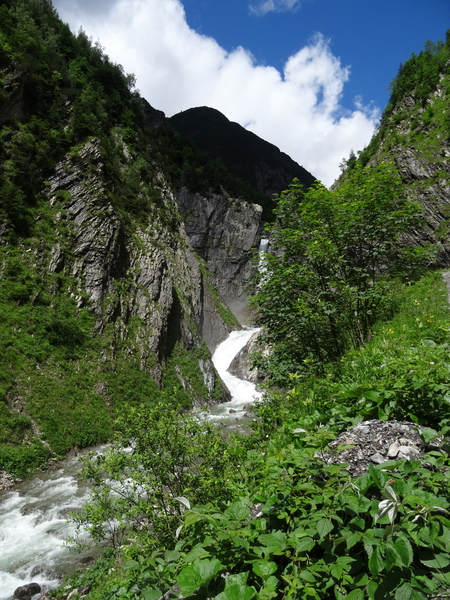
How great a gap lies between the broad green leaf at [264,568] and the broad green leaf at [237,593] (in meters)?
0.24

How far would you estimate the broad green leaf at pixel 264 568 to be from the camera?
1.57 m

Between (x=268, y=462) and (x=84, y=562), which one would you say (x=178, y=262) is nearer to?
(x=84, y=562)

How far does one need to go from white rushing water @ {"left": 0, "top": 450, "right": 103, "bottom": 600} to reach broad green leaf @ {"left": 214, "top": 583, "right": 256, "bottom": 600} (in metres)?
6.80

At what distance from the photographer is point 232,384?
108 ft

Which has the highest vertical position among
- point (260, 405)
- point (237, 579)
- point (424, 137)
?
point (424, 137)

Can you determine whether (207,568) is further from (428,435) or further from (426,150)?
(426,150)

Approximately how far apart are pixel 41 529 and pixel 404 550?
1178 centimetres

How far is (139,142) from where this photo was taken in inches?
1713

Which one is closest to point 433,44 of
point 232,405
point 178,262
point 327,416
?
point 178,262

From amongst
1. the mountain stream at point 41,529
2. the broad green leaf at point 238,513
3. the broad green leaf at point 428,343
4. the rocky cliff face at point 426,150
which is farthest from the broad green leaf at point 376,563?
the rocky cliff face at point 426,150

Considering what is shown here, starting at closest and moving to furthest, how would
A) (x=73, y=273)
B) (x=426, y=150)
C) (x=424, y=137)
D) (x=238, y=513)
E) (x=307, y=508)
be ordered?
1. (x=238, y=513)
2. (x=307, y=508)
3. (x=73, y=273)
4. (x=426, y=150)
5. (x=424, y=137)

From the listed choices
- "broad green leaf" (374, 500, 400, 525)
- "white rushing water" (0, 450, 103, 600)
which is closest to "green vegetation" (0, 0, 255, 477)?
"white rushing water" (0, 450, 103, 600)

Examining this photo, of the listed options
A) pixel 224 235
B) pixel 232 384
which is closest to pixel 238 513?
pixel 232 384

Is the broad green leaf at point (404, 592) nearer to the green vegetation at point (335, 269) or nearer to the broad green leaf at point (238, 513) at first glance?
the broad green leaf at point (238, 513)
